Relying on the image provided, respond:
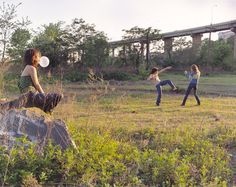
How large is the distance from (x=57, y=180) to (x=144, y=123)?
13.4ft

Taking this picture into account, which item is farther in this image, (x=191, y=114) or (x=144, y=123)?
(x=191, y=114)

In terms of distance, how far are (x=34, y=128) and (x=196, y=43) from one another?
96.8 ft

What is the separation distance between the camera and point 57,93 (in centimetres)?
573

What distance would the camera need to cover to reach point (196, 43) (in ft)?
106

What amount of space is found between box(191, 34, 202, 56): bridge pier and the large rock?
27661 millimetres

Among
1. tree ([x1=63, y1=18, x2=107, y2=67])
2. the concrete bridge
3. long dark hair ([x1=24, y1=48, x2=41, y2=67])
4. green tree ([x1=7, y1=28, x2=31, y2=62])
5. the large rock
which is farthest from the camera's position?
the concrete bridge

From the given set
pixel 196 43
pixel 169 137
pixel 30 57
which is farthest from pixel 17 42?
pixel 196 43

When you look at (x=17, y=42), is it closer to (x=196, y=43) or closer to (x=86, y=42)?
(x=86, y=42)

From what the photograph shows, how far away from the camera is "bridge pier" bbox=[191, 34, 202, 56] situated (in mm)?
31000

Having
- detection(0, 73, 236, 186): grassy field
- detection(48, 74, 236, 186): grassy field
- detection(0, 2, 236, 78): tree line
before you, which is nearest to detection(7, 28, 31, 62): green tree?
detection(0, 2, 236, 78): tree line

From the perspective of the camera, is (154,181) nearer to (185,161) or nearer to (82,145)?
(185,161)

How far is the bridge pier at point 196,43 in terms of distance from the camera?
102 ft

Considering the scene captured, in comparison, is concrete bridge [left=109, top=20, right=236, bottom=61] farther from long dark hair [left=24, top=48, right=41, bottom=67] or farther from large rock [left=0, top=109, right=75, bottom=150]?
large rock [left=0, top=109, right=75, bottom=150]

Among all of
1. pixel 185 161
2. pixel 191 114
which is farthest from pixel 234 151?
pixel 191 114
